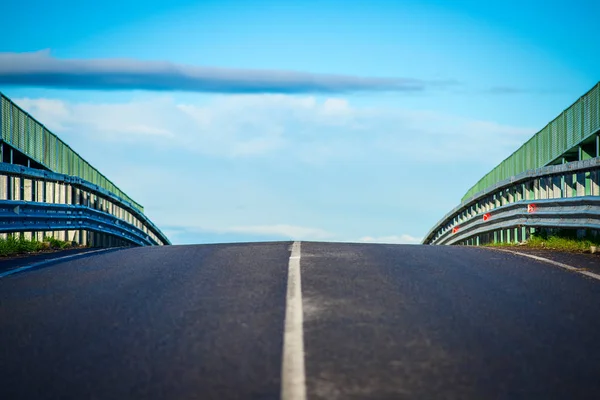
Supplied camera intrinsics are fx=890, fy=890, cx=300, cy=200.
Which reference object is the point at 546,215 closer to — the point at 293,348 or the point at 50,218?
the point at 50,218

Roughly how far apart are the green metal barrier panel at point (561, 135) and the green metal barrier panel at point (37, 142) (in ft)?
49.4

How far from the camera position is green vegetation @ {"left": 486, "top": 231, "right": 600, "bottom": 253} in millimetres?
16177

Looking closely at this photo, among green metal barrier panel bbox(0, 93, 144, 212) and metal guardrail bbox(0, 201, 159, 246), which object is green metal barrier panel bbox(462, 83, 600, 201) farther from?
green metal barrier panel bbox(0, 93, 144, 212)

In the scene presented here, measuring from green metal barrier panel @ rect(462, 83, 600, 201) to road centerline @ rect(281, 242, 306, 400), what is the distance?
719 inches

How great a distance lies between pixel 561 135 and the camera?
30.1 m

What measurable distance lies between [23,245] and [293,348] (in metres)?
12.8

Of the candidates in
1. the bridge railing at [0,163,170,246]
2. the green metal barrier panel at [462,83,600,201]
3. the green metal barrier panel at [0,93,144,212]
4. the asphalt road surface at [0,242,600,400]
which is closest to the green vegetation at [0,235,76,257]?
the bridge railing at [0,163,170,246]

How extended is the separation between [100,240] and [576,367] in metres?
25.8

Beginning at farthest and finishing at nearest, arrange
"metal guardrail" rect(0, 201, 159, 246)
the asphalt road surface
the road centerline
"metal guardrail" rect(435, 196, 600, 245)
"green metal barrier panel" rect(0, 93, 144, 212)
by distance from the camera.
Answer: "green metal barrier panel" rect(0, 93, 144, 212)
"metal guardrail" rect(0, 201, 159, 246)
"metal guardrail" rect(435, 196, 600, 245)
the asphalt road surface
the road centerline

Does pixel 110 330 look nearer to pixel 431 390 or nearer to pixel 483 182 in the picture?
pixel 431 390

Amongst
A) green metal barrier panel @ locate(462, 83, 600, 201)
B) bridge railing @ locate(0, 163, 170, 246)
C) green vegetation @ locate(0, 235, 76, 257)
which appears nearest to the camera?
bridge railing @ locate(0, 163, 170, 246)

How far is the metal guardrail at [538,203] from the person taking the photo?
52.4ft

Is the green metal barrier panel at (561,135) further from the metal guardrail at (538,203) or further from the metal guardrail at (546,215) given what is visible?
the metal guardrail at (546,215)

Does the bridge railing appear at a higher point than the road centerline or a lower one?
higher
